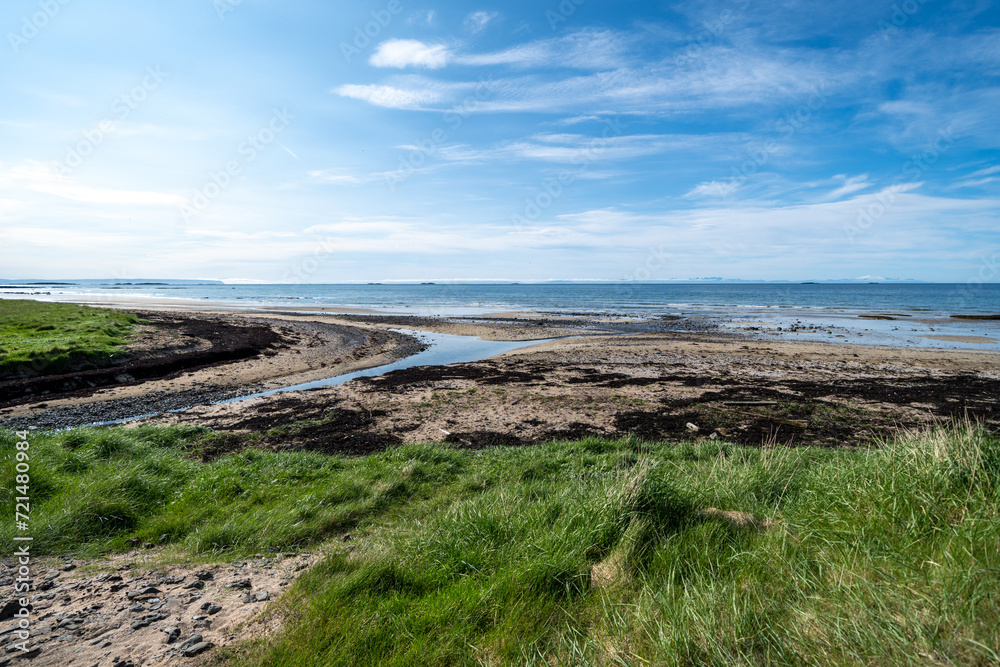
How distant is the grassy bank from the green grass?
15.7m

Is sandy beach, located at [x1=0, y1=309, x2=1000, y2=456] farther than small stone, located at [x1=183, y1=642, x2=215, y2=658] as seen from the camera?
Yes

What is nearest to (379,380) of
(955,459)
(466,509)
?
(466,509)

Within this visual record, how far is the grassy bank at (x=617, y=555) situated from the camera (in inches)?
110

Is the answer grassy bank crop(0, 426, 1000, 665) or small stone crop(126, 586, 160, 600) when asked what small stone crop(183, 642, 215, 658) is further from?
small stone crop(126, 586, 160, 600)

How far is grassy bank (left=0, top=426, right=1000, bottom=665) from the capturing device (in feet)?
9.16

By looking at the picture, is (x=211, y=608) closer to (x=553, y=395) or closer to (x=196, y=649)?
(x=196, y=649)

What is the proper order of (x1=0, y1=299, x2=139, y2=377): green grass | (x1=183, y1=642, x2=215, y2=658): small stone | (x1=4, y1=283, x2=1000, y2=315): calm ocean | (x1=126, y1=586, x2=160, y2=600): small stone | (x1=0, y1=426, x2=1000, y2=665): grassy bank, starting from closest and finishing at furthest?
1. (x1=0, y1=426, x2=1000, y2=665): grassy bank
2. (x1=183, y1=642, x2=215, y2=658): small stone
3. (x1=126, y1=586, x2=160, y2=600): small stone
4. (x1=0, y1=299, x2=139, y2=377): green grass
5. (x1=4, y1=283, x2=1000, y2=315): calm ocean

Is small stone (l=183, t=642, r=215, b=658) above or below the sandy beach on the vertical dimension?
above

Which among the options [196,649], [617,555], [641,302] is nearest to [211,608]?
[196,649]

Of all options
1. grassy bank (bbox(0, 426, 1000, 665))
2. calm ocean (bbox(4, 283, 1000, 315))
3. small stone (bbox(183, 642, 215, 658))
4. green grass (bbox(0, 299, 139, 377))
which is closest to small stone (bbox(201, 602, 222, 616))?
small stone (bbox(183, 642, 215, 658))

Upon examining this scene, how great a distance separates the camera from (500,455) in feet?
30.4

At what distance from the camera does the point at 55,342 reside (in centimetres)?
2067

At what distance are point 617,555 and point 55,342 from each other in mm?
27177

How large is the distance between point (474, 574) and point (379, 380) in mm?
15774
